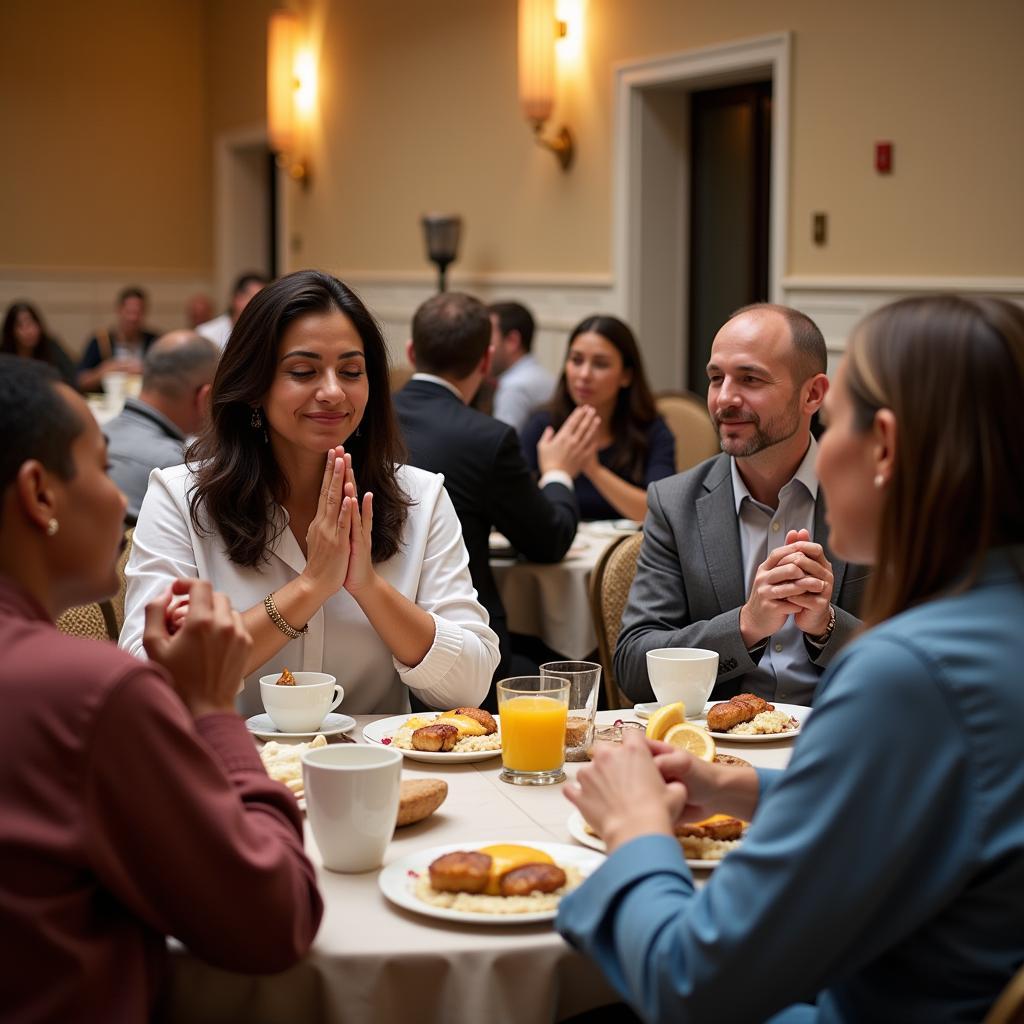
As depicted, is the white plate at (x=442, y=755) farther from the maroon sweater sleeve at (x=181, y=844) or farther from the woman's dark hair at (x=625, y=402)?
the woman's dark hair at (x=625, y=402)

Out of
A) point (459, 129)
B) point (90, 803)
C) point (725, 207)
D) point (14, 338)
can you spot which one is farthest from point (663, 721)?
point (14, 338)

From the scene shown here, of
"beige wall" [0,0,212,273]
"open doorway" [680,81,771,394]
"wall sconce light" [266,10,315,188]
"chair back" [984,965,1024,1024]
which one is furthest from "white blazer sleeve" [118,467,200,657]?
"beige wall" [0,0,212,273]

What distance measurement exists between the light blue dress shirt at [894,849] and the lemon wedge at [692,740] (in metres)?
0.49

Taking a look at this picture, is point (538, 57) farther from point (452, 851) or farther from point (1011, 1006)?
point (1011, 1006)

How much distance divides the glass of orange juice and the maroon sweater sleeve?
1.59 ft

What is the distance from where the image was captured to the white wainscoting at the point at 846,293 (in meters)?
5.03

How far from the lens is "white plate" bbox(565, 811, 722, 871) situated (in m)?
1.32

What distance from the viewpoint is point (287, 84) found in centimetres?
945

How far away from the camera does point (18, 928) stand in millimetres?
1035

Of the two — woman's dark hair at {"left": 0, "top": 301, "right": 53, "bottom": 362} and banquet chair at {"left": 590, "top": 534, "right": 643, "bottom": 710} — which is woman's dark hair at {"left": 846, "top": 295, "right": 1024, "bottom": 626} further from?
woman's dark hair at {"left": 0, "top": 301, "right": 53, "bottom": 362}

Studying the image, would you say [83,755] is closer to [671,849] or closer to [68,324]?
[671,849]

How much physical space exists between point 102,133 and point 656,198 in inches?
240

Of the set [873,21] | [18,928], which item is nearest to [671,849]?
[18,928]

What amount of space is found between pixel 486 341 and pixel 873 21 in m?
2.70
